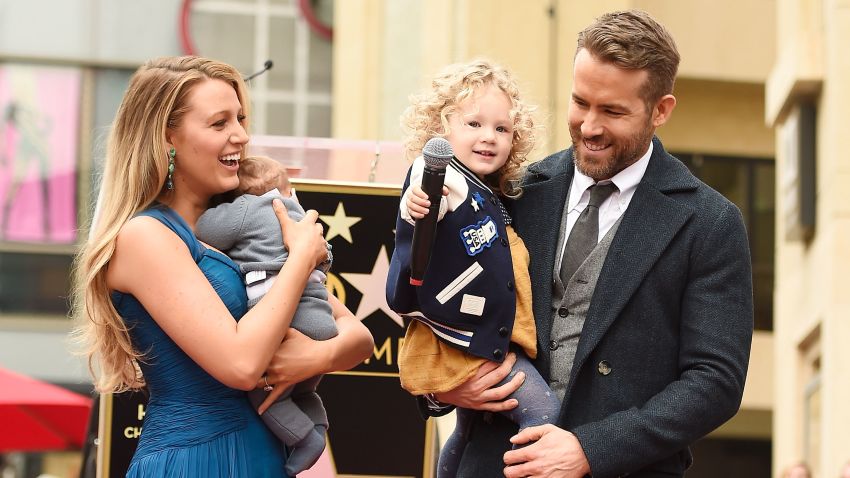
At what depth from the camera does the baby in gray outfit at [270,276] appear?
14.9 ft

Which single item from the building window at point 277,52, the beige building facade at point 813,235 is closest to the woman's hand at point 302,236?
the beige building facade at point 813,235

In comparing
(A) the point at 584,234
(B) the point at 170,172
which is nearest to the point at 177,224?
(B) the point at 170,172

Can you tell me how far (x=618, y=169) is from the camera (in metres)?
4.50

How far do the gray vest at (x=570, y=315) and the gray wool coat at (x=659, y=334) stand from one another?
0.03m

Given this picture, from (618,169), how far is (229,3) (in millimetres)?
20368

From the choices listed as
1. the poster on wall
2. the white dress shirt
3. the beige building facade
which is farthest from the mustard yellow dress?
the poster on wall

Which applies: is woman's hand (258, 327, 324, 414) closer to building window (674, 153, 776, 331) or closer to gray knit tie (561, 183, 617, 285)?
gray knit tie (561, 183, 617, 285)

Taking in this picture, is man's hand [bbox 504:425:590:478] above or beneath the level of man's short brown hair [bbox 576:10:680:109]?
beneath

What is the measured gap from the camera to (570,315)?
14.6 ft

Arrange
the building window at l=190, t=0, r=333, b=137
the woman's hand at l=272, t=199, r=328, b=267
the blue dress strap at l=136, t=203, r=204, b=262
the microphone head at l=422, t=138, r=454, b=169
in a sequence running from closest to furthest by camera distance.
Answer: the microphone head at l=422, t=138, r=454, b=169 < the blue dress strap at l=136, t=203, r=204, b=262 < the woman's hand at l=272, t=199, r=328, b=267 < the building window at l=190, t=0, r=333, b=137

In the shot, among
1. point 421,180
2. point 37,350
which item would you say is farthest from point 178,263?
point 37,350

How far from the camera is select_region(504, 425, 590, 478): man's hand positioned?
4242 mm

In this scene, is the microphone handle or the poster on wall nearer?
the microphone handle

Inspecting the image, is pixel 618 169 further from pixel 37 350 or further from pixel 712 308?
pixel 37 350
